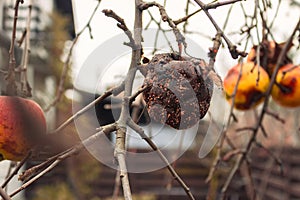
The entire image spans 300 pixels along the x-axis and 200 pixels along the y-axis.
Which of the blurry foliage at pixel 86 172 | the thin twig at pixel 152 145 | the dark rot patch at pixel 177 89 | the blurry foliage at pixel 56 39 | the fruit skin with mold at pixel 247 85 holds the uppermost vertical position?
the dark rot patch at pixel 177 89

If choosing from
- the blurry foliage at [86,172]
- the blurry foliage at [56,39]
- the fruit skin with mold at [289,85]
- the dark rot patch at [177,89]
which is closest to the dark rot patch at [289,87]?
the fruit skin with mold at [289,85]

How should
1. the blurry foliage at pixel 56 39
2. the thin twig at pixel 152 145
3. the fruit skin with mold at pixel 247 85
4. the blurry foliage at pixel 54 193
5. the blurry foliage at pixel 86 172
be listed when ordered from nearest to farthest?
the thin twig at pixel 152 145 < the fruit skin with mold at pixel 247 85 < the blurry foliage at pixel 54 193 < the blurry foliage at pixel 86 172 < the blurry foliage at pixel 56 39

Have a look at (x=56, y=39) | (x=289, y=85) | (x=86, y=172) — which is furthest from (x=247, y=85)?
(x=56, y=39)

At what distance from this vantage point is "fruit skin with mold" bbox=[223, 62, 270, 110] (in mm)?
995

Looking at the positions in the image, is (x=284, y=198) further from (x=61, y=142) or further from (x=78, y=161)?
(x=61, y=142)

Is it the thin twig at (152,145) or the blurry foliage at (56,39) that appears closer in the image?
the thin twig at (152,145)

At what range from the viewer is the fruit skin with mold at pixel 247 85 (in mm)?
995

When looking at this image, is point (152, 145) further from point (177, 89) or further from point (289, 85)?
point (289, 85)

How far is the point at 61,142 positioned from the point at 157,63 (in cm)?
12

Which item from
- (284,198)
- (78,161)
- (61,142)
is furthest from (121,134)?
(78,161)

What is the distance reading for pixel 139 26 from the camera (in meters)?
0.49

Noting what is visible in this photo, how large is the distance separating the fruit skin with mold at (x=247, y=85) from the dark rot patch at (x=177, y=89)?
0.50m

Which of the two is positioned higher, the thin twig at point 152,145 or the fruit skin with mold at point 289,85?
the thin twig at point 152,145

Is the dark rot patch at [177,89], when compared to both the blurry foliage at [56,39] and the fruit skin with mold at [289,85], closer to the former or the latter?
the fruit skin with mold at [289,85]
